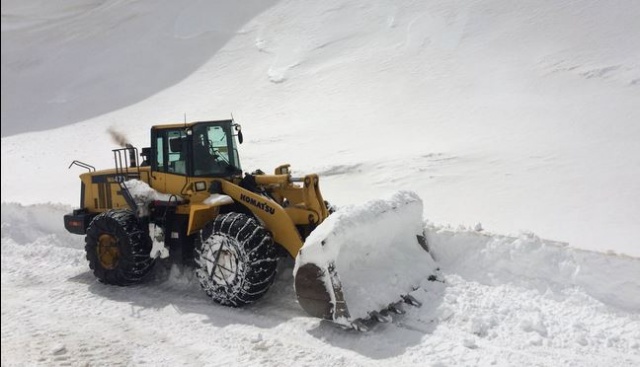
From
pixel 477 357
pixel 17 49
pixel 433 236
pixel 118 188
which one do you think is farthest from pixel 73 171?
pixel 17 49

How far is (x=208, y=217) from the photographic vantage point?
19.9ft

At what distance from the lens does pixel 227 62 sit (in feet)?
89.5

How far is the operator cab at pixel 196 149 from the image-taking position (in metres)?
6.27

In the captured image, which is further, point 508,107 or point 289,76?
point 289,76

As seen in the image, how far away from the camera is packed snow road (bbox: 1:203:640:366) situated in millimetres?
4473

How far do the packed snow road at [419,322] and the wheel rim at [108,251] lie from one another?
14.2 inches

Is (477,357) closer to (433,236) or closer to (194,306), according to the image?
(433,236)

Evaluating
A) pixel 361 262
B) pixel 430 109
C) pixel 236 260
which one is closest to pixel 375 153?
pixel 430 109

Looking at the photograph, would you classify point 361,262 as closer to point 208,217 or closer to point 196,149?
point 208,217

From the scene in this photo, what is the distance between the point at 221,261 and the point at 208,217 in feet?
2.27

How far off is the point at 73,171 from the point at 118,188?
10.1 meters

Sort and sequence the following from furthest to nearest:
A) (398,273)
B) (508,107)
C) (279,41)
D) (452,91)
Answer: (279,41), (452,91), (508,107), (398,273)

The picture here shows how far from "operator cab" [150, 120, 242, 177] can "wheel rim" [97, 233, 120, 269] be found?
1.00 m

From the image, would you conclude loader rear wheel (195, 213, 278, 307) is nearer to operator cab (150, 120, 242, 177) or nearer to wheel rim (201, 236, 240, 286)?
wheel rim (201, 236, 240, 286)
